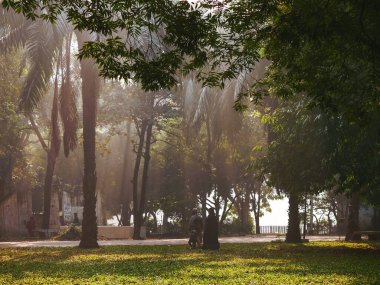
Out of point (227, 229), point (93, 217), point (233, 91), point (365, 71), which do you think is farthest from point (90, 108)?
point (227, 229)

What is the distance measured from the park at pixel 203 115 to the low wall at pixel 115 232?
12 centimetres

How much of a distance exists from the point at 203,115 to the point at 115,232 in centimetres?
1121

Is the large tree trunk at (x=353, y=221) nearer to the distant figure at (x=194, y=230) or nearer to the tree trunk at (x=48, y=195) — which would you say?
the distant figure at (x=194, y=230)

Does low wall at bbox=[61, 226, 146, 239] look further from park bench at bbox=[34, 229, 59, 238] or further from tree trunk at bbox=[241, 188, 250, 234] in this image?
tree trunk at bbox=[241, 188, 250, 234]

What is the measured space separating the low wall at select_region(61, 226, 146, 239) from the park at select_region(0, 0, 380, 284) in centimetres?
12

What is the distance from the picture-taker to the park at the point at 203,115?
388 inches

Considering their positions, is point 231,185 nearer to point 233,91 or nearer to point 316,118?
point 233,91

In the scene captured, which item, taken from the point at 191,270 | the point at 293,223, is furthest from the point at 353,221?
the point at 191,270

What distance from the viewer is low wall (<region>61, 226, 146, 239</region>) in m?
35.2

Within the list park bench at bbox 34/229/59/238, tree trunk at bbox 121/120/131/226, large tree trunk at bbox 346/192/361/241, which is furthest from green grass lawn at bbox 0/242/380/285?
tree trunk at bbox 121/120/131/226

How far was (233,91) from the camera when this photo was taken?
25.0 m

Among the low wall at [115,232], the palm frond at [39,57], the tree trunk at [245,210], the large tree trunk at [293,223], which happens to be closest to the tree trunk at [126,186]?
the tree trunk at [245,210]

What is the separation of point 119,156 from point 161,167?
20.5 feet

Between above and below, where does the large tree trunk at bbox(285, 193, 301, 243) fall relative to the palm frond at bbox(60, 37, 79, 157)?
below
